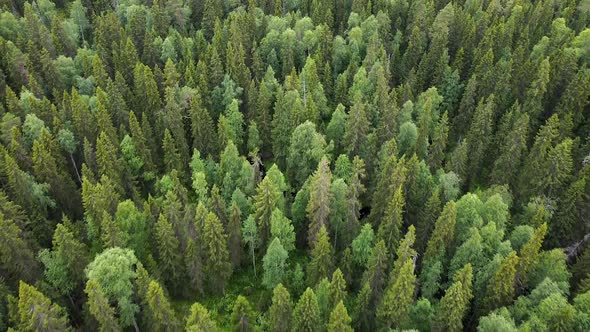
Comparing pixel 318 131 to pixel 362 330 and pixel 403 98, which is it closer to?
pixel 403 98

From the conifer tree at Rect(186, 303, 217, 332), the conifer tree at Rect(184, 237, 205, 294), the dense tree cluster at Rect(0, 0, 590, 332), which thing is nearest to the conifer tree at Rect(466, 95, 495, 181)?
the dense tree cluster at Rect(0, 0, 590, 332)

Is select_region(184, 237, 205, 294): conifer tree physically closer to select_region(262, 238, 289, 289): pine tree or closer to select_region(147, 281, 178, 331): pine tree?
select_region(262, 238, 289, 289): pine tree

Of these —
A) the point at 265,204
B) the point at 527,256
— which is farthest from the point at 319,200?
the point at 527,256

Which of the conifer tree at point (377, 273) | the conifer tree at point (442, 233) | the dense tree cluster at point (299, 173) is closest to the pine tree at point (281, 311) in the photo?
the dense tree cluster at point (299, 173)

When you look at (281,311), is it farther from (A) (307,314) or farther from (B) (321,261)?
(B) (321,261)

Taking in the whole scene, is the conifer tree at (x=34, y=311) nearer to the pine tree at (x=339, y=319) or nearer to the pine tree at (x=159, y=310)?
the pine tree at (x=159, y=310)
